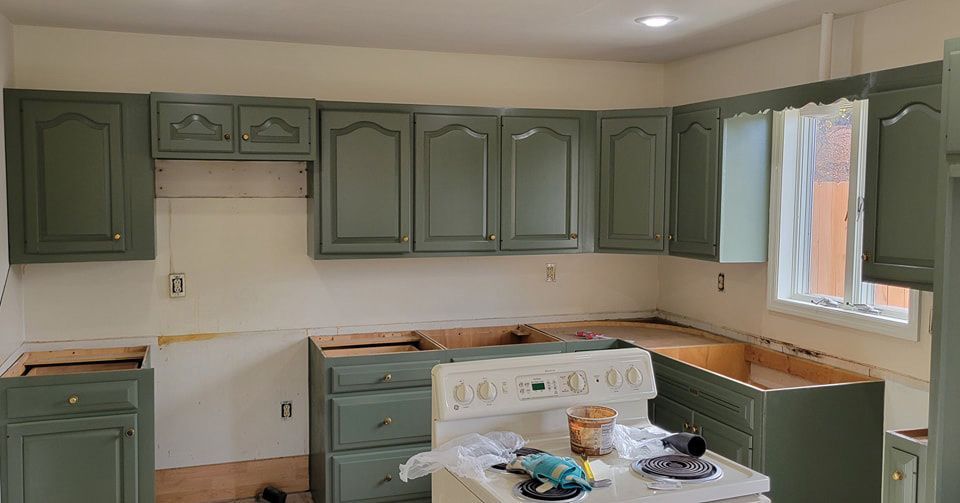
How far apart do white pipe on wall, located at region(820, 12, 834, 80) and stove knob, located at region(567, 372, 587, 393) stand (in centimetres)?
191

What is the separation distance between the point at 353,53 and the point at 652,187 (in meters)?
1.75

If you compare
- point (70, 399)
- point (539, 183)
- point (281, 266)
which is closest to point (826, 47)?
point (539, 183)

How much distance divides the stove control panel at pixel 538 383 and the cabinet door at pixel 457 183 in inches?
64.7

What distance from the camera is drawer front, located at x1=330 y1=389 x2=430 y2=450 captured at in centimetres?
387

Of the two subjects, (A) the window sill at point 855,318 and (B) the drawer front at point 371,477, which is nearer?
(A) the window sill at point 855,318

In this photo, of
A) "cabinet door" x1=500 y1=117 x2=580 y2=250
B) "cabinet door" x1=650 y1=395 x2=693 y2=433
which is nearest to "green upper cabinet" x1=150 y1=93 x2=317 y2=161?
"cabinet door" x1=500 y1=117 x2=580 y2=250

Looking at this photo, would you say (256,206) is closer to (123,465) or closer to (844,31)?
(123,465)

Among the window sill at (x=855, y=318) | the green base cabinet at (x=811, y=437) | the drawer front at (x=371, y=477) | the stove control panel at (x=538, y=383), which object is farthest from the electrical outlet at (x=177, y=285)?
the window sill at (x=855, y=318)

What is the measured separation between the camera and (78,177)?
3.64 meters

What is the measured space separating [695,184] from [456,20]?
1.44 meters

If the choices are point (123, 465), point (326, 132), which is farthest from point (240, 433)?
point (326, 132)

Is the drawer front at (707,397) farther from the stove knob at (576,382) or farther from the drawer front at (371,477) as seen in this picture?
the drawer front at (371,477)

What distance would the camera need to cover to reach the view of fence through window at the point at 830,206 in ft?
11.9

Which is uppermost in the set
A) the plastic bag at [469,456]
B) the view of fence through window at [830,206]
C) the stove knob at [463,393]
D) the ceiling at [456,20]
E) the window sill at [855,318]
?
the ceiling at [456,20]
